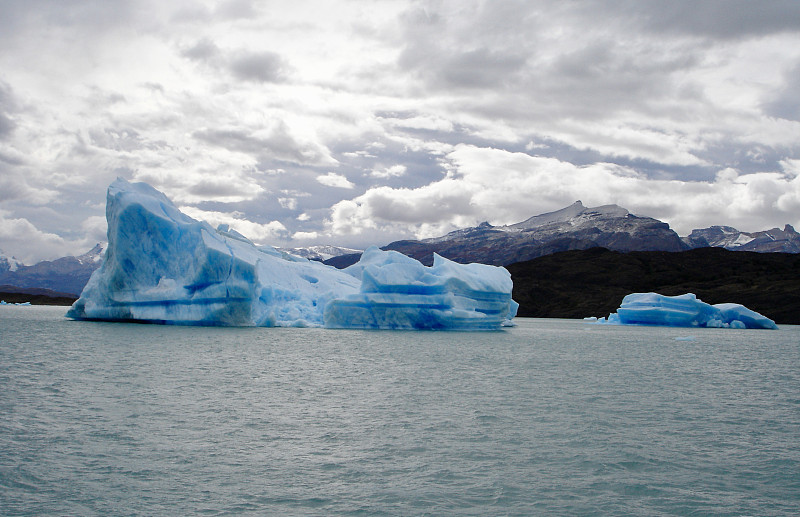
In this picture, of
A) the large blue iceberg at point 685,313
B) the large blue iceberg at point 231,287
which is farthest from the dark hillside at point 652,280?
the large blue iceberg at point 231,287

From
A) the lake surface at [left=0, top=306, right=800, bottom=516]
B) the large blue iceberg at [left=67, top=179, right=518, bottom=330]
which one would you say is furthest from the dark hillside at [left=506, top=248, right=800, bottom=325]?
the lake surface at [left=0, top=306, right=800, bottom=516]

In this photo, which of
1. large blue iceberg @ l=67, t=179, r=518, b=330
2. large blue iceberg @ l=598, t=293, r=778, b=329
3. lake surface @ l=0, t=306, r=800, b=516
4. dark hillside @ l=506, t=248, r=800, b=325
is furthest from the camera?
dark hillside @ l=506, t=248, r=800, b=325

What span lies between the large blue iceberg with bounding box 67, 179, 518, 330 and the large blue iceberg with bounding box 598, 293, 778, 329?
21.6 metres

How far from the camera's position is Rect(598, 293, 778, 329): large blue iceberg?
50.9 metres

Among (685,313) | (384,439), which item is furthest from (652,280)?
(384,439)

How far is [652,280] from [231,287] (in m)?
92.1

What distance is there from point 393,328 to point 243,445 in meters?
25.6

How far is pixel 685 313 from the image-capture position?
51281mm

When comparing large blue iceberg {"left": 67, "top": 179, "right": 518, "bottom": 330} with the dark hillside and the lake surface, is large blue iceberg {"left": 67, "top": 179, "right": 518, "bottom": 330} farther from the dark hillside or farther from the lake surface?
the dark hillside

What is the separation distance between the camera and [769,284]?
88125 millimetres

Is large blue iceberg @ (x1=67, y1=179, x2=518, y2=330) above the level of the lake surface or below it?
above

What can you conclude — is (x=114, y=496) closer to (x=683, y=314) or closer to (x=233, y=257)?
(x=233, y=257)

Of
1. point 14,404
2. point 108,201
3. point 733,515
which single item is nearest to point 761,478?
point 733,515

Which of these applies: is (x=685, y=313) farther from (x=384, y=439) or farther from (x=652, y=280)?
(x=652, y=280)
